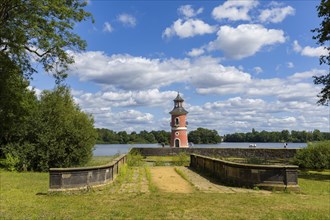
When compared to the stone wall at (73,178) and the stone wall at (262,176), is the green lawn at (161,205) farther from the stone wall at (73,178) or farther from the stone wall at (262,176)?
the stone wall at (262,176)

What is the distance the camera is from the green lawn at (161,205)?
6695mm

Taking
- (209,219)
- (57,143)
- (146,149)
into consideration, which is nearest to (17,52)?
(57,143)

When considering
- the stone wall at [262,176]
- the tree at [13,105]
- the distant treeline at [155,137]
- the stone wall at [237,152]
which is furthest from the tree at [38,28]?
the distant treeline at [155,137]

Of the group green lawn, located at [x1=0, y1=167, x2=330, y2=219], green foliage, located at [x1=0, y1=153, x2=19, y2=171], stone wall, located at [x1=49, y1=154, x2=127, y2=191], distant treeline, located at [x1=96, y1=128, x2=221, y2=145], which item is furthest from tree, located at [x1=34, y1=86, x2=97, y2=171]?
distant treeline, located at [x1=96, y1=128, x2=221, y2=145]

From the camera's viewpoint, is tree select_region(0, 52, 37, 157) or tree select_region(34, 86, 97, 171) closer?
tree select_region(0, 52, 37, 157)

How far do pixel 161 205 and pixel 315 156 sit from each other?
1656cm

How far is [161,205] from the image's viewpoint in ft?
25.4

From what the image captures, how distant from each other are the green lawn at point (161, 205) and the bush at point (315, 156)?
11.6 metres

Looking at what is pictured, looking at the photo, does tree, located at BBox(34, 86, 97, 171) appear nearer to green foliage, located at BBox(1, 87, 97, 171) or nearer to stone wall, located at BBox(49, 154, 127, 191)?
green foliage, located at BBox(1, 87, 97, 171)

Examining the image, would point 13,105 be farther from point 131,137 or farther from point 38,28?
point 131,137

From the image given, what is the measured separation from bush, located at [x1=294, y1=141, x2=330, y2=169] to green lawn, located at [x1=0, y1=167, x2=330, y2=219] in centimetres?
1162

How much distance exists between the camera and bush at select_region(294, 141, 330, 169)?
20.4 m

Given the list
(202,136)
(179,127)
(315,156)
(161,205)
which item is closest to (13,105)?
(161,205)

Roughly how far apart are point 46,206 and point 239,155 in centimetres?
2600
